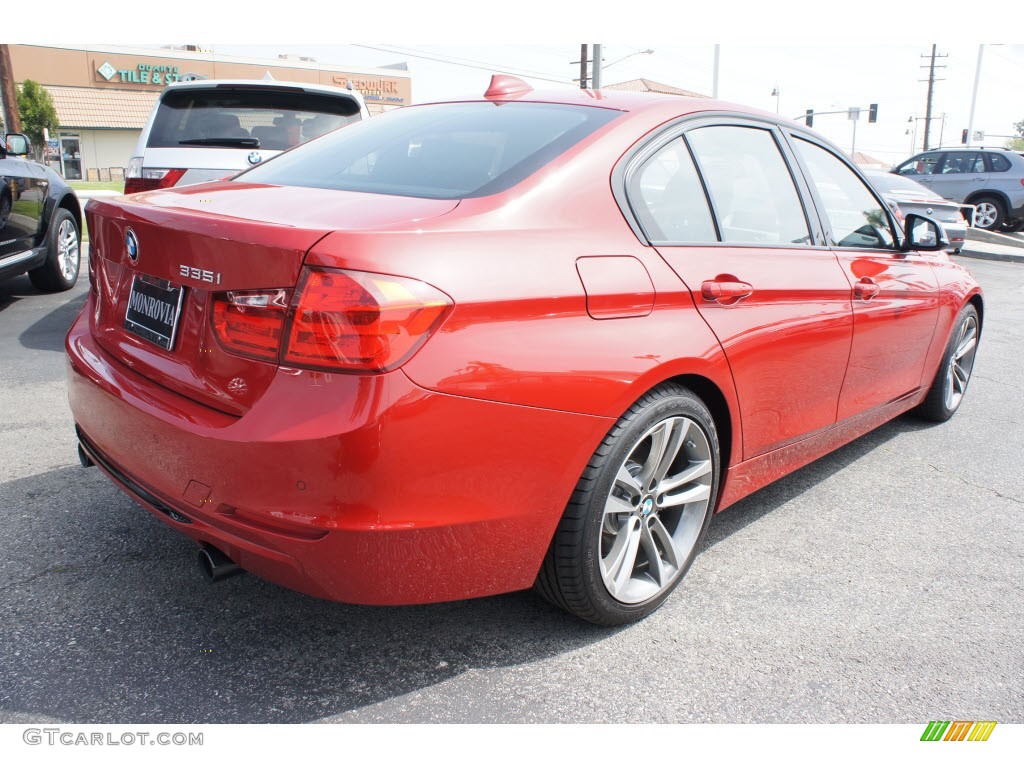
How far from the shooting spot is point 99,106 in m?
53.8

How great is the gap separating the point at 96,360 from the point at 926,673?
8.29 ft

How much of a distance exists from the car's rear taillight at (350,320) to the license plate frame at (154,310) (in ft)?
1.26

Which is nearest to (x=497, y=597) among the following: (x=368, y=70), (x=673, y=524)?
(x=673, y=524)

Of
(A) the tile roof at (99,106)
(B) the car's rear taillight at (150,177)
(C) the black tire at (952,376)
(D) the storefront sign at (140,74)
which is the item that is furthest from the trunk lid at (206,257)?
(D) the storefront sign at (140,74)

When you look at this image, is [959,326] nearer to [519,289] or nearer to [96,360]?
[519,289]

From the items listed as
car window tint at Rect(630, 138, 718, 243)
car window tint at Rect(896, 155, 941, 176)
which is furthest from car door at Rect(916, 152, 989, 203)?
car window tint at Rect(630, 138, 718, 243)

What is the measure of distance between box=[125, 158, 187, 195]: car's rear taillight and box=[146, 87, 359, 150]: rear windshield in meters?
0.20

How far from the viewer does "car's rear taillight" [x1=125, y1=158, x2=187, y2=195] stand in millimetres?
5457

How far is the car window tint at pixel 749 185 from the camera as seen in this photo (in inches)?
110

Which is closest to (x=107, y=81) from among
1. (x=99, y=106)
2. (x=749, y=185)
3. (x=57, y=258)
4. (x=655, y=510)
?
(x=99, y=106)

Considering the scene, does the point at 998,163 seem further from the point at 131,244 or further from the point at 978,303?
the point at 131,244

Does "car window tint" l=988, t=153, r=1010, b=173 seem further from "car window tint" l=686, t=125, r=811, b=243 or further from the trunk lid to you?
the trunk lid

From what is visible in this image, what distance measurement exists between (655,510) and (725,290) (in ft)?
2.34
